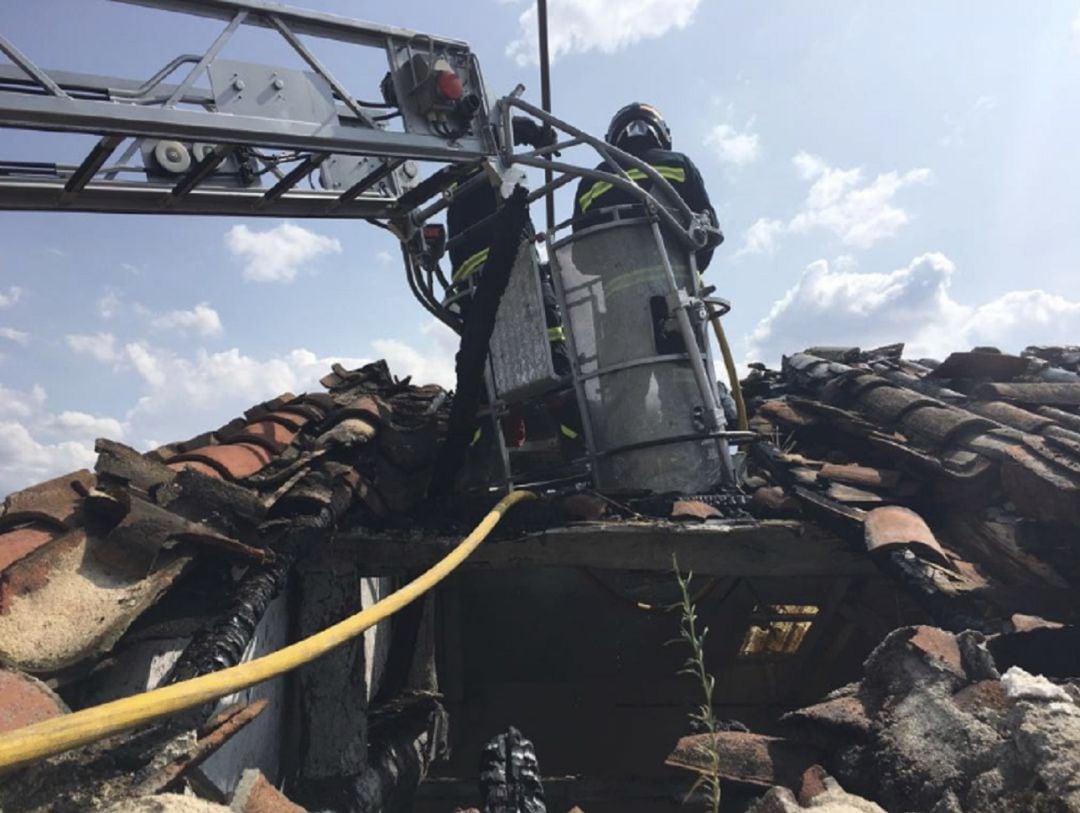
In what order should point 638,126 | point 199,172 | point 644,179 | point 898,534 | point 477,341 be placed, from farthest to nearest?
point 638,126, point 644,179, point 477,341, point 199,172, point 898,534

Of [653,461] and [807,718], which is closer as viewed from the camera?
[807,718]

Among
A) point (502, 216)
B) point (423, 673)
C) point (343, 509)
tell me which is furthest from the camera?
point (423, 673)

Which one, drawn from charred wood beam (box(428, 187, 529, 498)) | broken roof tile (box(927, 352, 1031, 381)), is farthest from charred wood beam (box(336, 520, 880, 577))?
broken roof tile (box(927, 352, 1031, 381))

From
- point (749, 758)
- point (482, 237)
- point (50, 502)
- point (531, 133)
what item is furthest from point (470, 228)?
point (749, 758)

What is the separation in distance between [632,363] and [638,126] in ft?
7.04

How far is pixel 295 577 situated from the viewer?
14.4 feet

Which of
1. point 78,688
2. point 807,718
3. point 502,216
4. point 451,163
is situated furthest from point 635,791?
point 451,163

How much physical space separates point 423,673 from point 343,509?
2524 millimetres

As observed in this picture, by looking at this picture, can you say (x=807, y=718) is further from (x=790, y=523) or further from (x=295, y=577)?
(x=295, y=577)

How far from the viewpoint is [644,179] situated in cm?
547

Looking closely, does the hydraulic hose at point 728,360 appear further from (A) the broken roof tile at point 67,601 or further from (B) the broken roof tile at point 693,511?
(A) the broken roof tile at point 67,601

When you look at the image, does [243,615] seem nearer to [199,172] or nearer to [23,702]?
[23,702]

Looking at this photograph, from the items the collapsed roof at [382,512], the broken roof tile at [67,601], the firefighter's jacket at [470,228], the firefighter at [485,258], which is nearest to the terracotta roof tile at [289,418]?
the collapsed roof at [382,512]

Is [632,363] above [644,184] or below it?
below
